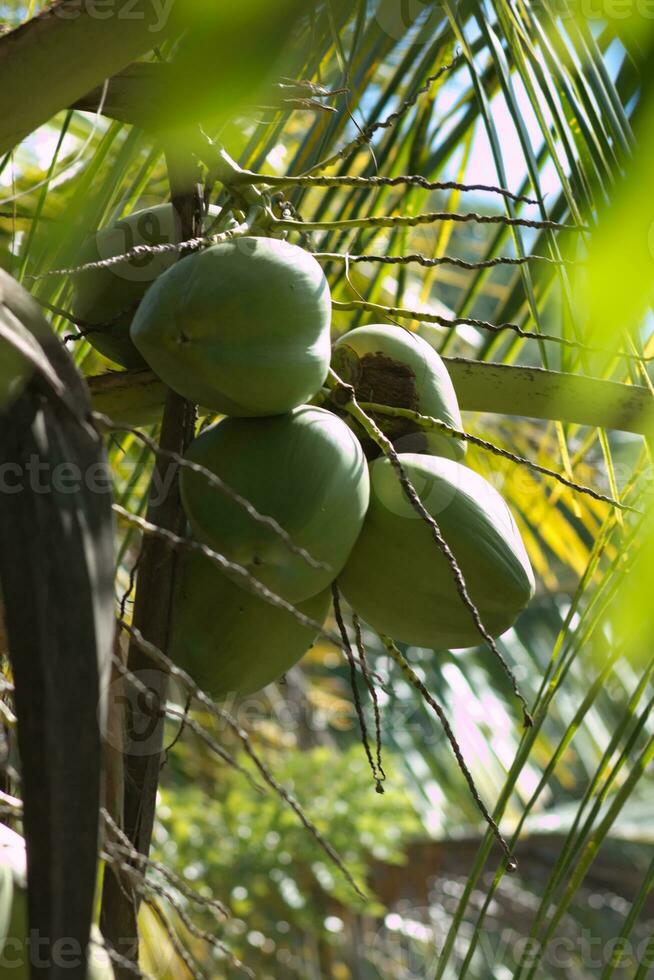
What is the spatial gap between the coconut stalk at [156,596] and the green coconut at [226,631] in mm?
20

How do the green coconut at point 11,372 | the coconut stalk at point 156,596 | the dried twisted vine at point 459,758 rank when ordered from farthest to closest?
the coconut stalk at point 156,596, the dried twisted vine at point 459,758, the green coconut at point 11,372

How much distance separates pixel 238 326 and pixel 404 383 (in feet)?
0.68

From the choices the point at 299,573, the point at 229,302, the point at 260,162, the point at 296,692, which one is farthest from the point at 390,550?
the point at 296,692

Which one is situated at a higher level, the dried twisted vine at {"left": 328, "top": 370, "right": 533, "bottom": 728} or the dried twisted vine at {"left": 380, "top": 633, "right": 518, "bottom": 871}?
the dried twisted vine at {"left": 328, "top": 370, "right": 533, "bottom": 728}

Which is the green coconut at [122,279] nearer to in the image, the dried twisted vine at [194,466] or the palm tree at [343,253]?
the palm tree at [343,253]

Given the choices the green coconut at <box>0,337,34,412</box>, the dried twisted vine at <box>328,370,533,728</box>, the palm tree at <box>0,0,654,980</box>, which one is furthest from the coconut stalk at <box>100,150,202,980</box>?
the green coconut at <box>0,337,34,412</box>

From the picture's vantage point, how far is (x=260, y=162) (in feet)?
3.73

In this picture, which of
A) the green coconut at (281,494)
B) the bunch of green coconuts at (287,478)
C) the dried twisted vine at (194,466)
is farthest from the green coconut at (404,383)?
the dried twisted vine at (194,466)

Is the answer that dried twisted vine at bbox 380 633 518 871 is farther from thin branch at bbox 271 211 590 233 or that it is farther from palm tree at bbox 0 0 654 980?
thin branch at bbox 271 211 590 233

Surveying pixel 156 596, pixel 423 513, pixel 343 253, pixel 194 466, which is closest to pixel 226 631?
pixel 156 596

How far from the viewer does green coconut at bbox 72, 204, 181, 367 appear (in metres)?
0.84

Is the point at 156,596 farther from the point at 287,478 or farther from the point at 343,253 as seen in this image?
the point at 343,253

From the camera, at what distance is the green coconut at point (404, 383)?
2.76ft

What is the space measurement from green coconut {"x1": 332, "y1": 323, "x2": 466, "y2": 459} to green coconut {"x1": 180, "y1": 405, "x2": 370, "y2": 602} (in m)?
0.12
